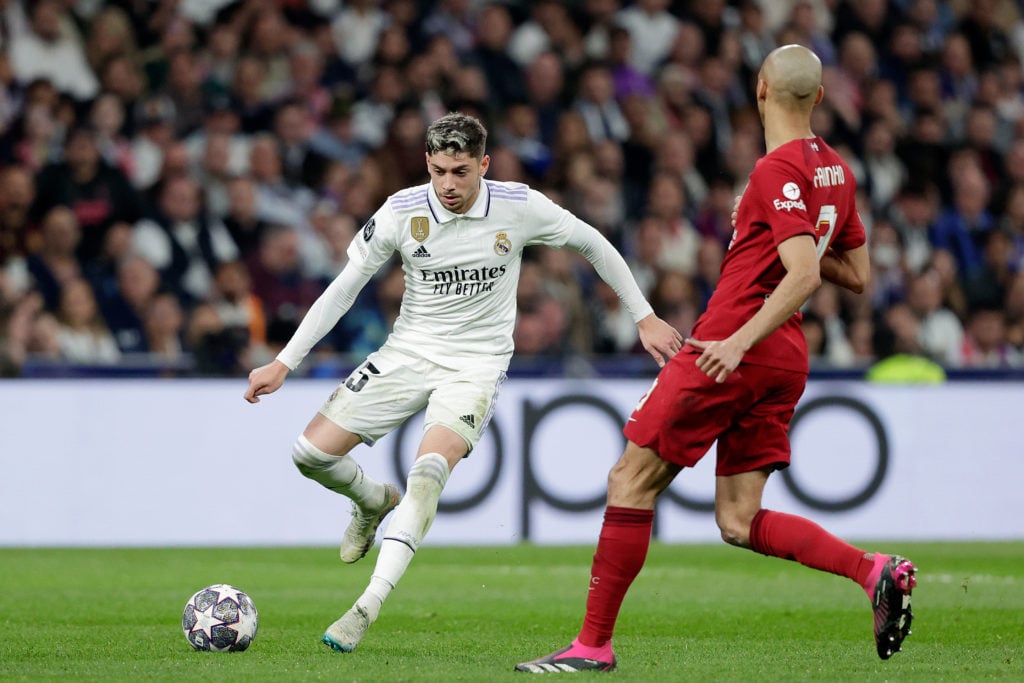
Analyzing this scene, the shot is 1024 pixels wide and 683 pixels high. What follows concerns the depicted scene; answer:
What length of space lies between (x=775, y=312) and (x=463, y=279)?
1919 mm

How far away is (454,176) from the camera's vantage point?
6887 mm

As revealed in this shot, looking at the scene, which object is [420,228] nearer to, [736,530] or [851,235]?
[851,235]

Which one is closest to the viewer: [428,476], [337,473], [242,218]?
[428,476]

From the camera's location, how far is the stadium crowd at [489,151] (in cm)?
1331

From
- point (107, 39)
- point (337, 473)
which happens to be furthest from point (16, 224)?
point (337, 473)

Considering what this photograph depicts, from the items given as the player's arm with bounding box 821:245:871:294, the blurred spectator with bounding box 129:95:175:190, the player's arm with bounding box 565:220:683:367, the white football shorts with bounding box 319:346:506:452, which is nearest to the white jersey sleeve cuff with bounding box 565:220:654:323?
the player's arm with bounding box 565:220:683:367

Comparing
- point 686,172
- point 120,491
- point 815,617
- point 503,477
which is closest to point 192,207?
point 120,491

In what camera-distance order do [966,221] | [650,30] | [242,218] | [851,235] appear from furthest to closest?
[650,30], [966,221], [242,218], [851,235]

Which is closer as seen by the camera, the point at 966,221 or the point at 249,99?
the point at 249,99

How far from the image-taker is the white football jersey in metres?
7.08

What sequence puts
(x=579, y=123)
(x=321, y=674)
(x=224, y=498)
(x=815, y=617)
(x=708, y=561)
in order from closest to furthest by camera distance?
1. (x=321, y=674)
2. (x=815, y=617)
3. (x=708, y=561)
4. (x=224, y=498)
5. (x=579, y=123)

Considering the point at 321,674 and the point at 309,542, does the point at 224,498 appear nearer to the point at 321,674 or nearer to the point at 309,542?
the point at 309,542

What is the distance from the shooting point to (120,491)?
40.8ft

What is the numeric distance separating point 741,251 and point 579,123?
9.54 meters
